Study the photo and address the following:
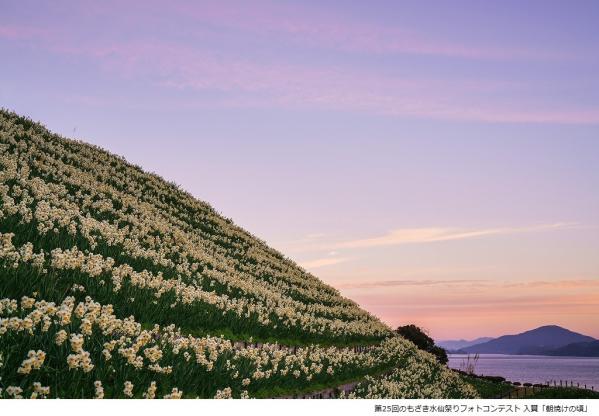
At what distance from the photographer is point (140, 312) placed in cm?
1271

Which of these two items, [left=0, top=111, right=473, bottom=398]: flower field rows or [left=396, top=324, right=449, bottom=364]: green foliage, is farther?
[left=396, top=324, right=449, bottom=364]: green foliage

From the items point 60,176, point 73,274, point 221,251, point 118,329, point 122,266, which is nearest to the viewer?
point 118,329

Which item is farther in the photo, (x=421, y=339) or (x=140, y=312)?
(x=421, y=339)

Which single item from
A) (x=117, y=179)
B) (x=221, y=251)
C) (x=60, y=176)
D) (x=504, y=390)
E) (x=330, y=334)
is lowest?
(x=504, y=390)

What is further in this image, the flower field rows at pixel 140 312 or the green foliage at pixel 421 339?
the green foliage at pixel 421 339

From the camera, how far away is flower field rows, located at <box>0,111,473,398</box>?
25.1 feet

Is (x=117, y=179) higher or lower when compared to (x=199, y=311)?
higher

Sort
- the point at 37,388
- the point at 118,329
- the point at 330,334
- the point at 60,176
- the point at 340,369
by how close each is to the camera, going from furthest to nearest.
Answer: the point at 60,176 → the point at 330,334 → the point at 340,369 → the point at 118,329 → the point at 37,388

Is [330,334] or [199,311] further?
[330,334]

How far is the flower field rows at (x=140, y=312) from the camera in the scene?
25.1ft
